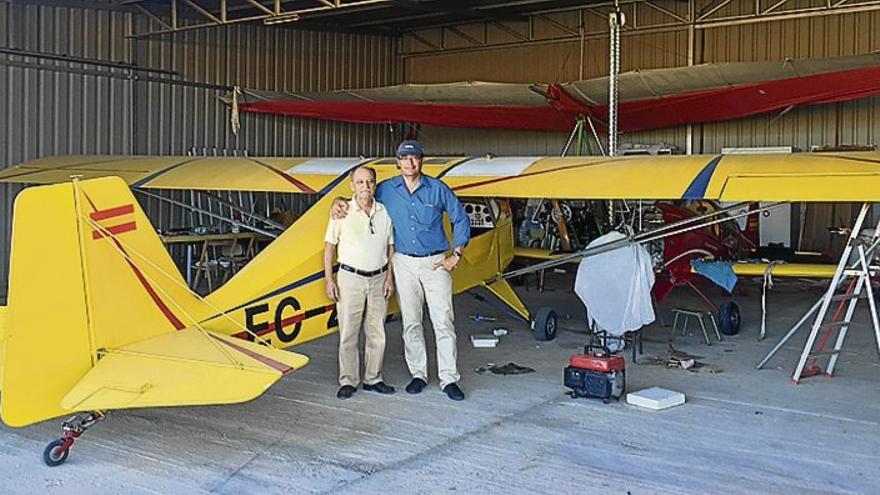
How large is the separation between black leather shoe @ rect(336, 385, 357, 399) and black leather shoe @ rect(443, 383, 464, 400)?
627mm

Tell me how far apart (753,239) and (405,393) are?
332 inches

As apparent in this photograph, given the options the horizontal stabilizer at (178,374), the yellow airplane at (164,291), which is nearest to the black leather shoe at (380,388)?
the yellow airplane at (164,291)

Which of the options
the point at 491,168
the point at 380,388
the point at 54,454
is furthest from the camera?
the point at 491,168

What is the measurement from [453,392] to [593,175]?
191 centimetres

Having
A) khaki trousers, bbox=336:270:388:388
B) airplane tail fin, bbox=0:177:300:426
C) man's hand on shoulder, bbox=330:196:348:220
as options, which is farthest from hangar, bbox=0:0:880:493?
man's hand on shoulder, bbox=330:196:348:220

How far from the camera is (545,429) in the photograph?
5281 millimetres

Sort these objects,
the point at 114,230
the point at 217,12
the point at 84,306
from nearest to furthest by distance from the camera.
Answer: the point at 84,306 → the point at 114,230 → the point at 217,12

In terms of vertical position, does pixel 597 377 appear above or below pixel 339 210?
below

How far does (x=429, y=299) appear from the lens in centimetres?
594

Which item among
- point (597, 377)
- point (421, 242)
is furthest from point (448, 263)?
point (597, 377)

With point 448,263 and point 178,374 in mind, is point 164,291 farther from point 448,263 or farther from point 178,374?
point 448,263

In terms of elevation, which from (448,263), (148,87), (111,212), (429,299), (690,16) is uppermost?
(690,16)

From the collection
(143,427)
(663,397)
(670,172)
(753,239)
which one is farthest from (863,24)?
(143,427)

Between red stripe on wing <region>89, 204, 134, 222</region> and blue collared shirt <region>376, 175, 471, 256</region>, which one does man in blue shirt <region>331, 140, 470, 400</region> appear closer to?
blue collared shirt <region>376, 175, 471, 256</region>
